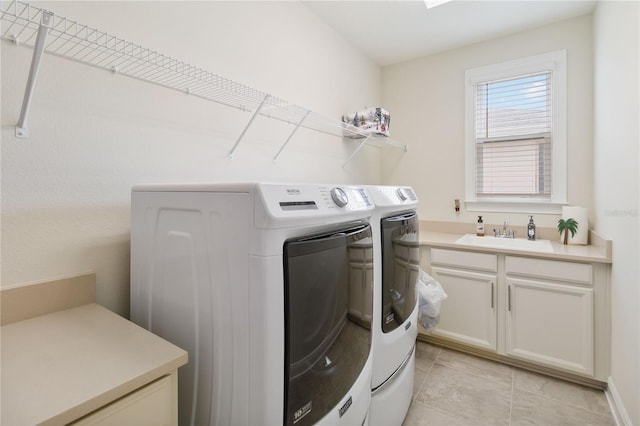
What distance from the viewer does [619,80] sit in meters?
1.73

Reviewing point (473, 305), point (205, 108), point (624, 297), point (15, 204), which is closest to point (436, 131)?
point (473, 305)

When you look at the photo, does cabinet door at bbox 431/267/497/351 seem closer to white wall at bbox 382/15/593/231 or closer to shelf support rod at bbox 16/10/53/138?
white wall at bbox 382/15/593/231

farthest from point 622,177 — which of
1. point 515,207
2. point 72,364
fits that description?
point 72,364

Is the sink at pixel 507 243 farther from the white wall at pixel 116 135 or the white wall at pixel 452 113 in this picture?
the white wall at pixel 116 135

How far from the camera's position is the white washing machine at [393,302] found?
1393mm

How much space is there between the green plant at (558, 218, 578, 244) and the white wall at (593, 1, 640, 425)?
0.20 m

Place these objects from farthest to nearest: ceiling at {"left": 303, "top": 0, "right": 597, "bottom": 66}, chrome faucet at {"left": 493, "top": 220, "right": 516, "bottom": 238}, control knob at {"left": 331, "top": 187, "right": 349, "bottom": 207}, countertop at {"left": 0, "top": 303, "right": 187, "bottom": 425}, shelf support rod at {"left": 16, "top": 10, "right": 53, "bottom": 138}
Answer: chrome faucet at {"left": 493, "top": 220, "right": 516, "bottom": 238}, ceiling at {"left": 303, "top": 0, "right": 597, "bottom": 66}, control knob at {"left": 331, "top": 187, "right": 349, "bottom": 207}, shelf support rod at {"left": 16, "top": 10, "right": 53, "bottom": 138}, countertop at {"left": 0, "top": 303, "right": 187, "bottom": 425}

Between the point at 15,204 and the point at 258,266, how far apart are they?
865mm

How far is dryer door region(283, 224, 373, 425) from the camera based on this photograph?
0.84 metres

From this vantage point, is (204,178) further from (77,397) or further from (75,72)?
(77,397)

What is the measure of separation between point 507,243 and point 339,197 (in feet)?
6.87

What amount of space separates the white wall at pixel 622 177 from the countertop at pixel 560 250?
0.10m

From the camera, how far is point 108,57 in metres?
1.20

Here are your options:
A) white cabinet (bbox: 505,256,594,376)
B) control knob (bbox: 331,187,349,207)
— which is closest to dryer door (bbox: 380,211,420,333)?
control knob (bbox: 331,187,349,207)
